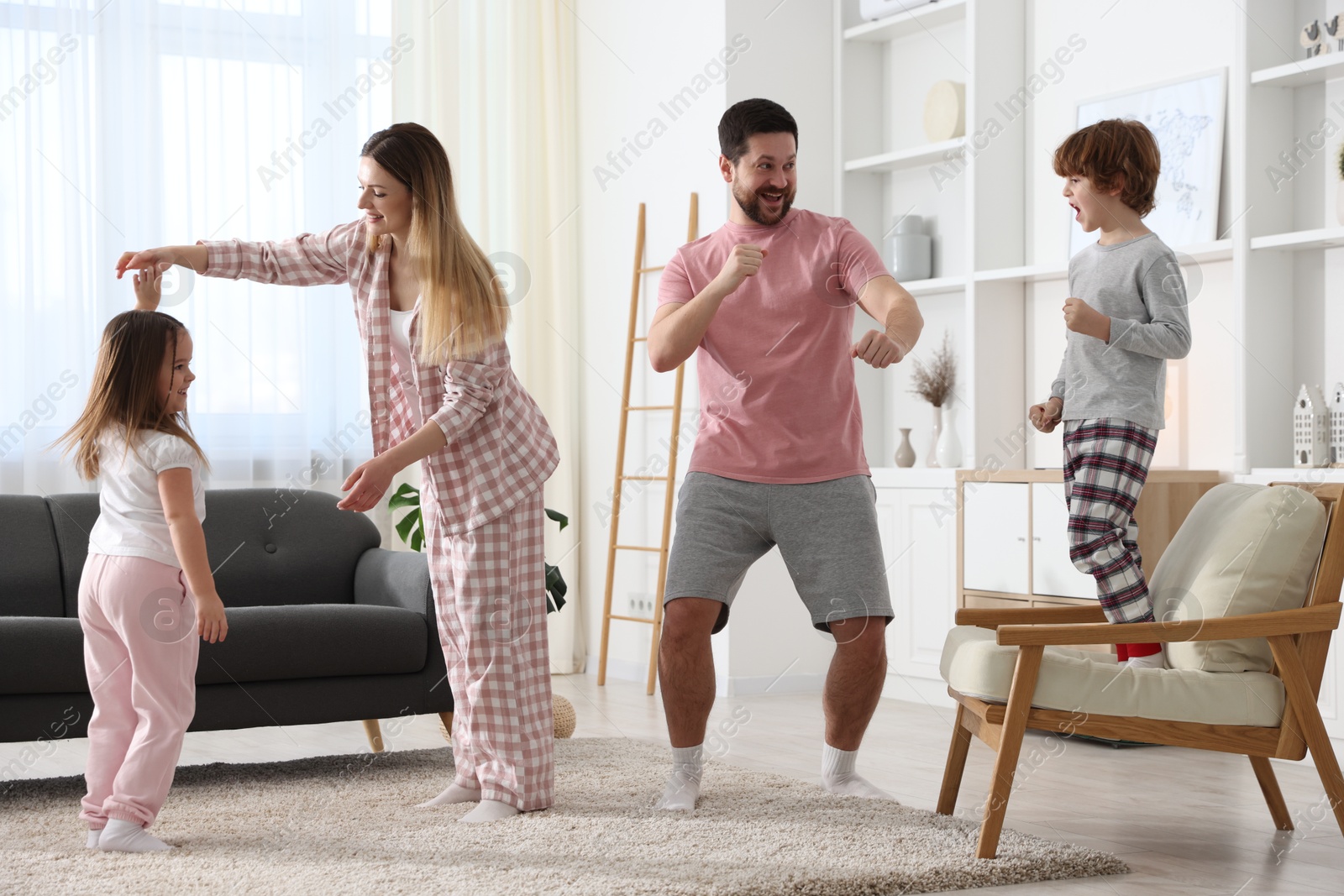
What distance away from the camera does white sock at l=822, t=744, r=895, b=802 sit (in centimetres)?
295

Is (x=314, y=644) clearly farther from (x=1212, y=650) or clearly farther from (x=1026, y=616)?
(x=1212, y=650)

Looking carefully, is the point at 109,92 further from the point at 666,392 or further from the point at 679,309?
the point at 679,309

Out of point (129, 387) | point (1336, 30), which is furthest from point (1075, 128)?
point (129, 387)

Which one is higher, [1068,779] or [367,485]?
[367,485]

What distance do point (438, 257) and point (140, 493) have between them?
698 mm

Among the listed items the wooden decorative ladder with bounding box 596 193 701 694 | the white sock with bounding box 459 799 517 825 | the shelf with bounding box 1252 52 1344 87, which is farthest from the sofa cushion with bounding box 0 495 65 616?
the shelf with bounding box 1252 52 1344 87

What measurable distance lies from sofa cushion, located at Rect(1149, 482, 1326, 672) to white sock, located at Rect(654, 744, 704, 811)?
3.18ft

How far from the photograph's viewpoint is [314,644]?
331cm

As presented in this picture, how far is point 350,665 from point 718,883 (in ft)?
4.57

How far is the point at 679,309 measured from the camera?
2676 millimetres

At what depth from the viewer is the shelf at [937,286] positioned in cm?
500

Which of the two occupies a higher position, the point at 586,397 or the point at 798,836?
the point at 586,397

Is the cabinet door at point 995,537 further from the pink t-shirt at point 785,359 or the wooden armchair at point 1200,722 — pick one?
the wooden armchair at point 1200,722

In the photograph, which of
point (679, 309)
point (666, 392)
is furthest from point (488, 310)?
point (666, 392)
